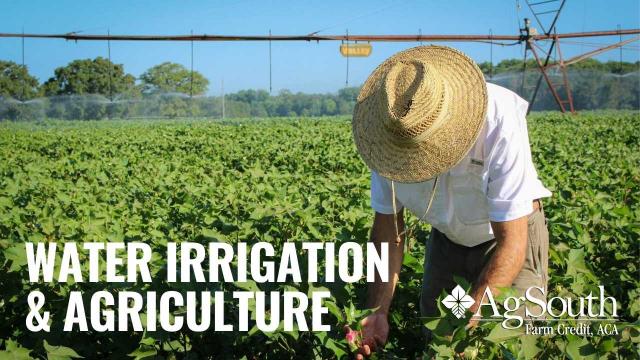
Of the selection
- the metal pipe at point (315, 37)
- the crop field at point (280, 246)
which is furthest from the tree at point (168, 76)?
the crop field at point (280, 246)

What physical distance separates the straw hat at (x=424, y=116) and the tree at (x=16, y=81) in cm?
5695

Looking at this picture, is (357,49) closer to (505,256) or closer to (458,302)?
(505,256)

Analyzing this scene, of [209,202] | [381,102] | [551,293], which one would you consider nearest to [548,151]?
[209,202]

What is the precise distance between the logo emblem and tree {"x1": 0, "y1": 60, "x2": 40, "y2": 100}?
57.4 metres

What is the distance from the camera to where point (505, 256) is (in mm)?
2422

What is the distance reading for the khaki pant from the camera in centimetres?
278

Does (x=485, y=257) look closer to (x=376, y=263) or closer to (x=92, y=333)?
(x=376, y=263)

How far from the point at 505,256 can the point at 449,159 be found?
43cm

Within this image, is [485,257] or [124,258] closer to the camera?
[485,257]

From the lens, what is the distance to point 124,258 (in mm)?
3252

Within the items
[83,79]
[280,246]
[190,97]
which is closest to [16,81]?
[83,79]

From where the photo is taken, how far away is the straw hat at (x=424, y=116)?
7.40ft

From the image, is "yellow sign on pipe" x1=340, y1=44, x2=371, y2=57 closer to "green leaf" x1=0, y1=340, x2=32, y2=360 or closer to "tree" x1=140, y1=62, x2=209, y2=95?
"green leaf" x1=0, y1=340, x2=32, y2=360

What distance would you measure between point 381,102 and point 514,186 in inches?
22.9
